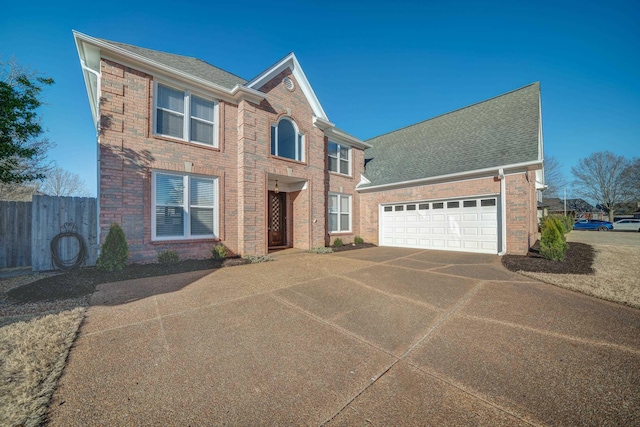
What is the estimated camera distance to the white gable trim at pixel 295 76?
875 cm

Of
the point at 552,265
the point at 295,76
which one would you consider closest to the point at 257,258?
the point at 295,76

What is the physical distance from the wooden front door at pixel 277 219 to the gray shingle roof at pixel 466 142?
4938 mm

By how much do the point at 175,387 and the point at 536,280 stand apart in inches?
278

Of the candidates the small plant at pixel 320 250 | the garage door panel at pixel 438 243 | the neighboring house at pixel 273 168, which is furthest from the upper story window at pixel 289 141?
the garage door panel at pixel 438 243

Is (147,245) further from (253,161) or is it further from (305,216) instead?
(305,216)

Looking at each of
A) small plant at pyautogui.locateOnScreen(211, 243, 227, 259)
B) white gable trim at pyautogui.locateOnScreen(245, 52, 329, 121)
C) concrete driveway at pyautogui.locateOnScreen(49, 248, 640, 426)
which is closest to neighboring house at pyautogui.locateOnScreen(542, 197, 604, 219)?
white gable trim at pyautogui.locateOnScreen(245, 52, 329, 121)

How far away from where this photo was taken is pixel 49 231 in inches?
242

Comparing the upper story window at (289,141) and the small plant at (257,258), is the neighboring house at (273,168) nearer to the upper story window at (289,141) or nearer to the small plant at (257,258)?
the upper story window at (289,141)

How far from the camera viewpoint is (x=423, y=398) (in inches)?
78.4

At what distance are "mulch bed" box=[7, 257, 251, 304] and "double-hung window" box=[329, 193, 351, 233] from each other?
5457mm

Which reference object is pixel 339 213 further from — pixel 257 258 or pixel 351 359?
pixel 351 359

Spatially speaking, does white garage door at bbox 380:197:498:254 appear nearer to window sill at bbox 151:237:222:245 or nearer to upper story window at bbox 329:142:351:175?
upper story window at bbox 329:142:351:175

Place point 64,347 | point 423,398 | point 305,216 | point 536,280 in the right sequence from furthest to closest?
point 305,216
point 536,280
point 64,347
point 423,398

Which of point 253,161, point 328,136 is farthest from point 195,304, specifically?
point 328,136
